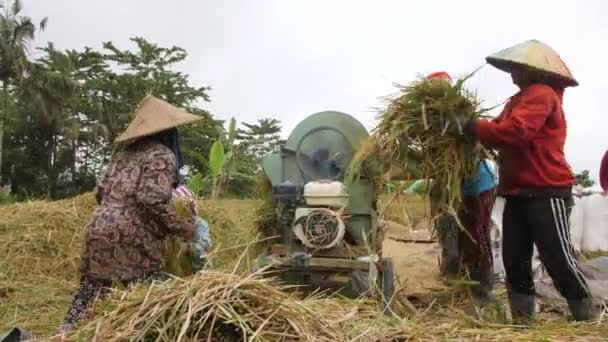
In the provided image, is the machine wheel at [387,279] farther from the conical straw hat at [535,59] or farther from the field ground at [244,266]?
the conical straw hat at [535,59]

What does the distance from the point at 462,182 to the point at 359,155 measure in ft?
2.13

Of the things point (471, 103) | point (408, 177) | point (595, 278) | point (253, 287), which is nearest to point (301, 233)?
point (408, 177)

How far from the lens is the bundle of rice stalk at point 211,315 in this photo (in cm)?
212

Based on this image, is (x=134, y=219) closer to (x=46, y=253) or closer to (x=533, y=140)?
(x=533, y=140)

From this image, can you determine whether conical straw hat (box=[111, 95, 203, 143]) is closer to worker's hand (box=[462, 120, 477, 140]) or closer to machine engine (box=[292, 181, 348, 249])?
machine engine (box=[292, 181, 348, 249])

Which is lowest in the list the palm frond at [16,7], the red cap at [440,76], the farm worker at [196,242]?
the farm worker at [196,242]

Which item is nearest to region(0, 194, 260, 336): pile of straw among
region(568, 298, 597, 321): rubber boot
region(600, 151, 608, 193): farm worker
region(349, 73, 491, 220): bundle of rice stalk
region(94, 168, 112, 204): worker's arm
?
region(94, 168, 112, 204): worker's arm

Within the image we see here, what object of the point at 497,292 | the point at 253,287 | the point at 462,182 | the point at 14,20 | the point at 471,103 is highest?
the point at 14,20

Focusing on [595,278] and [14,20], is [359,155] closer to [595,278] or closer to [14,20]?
[595,278]

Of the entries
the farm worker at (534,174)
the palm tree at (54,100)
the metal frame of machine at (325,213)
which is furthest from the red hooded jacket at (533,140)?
the palm tree at (54,100)

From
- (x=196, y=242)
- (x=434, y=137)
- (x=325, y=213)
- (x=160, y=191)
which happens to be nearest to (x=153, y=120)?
(x=160, y=191)

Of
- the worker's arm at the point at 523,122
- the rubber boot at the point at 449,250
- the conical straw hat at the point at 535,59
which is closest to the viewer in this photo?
the worker's arm at the point at 523,122

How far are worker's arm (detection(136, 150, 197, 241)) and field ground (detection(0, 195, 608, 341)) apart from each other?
13.5 inches

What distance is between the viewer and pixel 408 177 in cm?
399
